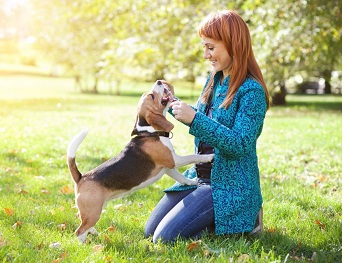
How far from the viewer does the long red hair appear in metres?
4.13

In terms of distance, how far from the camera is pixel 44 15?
62.3 feet

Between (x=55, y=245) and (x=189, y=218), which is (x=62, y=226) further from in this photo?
(x=189, y=218)

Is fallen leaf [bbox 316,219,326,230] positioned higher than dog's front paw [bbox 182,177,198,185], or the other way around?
dog's front paw [bbox 182,177,198,185]

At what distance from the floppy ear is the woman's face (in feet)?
2.03

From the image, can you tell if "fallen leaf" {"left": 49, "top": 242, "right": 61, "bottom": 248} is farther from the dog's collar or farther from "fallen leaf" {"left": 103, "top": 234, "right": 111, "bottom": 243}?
the dog's collar

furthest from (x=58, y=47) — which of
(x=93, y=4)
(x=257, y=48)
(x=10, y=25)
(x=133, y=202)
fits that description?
(x=133, y=202)

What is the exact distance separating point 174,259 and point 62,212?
5.63 feet

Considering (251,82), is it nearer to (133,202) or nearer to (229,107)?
(229,107)

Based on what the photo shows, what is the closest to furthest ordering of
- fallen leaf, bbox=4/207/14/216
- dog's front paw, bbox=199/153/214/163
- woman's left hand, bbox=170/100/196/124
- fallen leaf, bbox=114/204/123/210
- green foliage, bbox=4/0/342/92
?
1. woman's left hand, bbox=170/100/196/124
2. dog's front paw, bbox=199/153/214/163
3. fallen leaf, bbox=4/207/14/216
4. fallen leaf, bbox=114/204/123/210
5. green foliage, bbox=4/0/342/92

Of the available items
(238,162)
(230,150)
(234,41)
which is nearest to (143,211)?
(238,162)

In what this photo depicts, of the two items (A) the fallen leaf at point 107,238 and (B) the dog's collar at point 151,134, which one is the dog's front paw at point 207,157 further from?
(A) the fallen leaf at point 107,238

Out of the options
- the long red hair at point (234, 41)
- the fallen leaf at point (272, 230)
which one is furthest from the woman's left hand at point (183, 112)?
the fallen leaf at point (272, 230)

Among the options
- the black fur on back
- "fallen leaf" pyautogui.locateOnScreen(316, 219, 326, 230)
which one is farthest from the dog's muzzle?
"fallen leaf" pyautogui.locateOnScreen(316, 219, 326, 230)

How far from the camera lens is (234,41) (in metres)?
4.13
